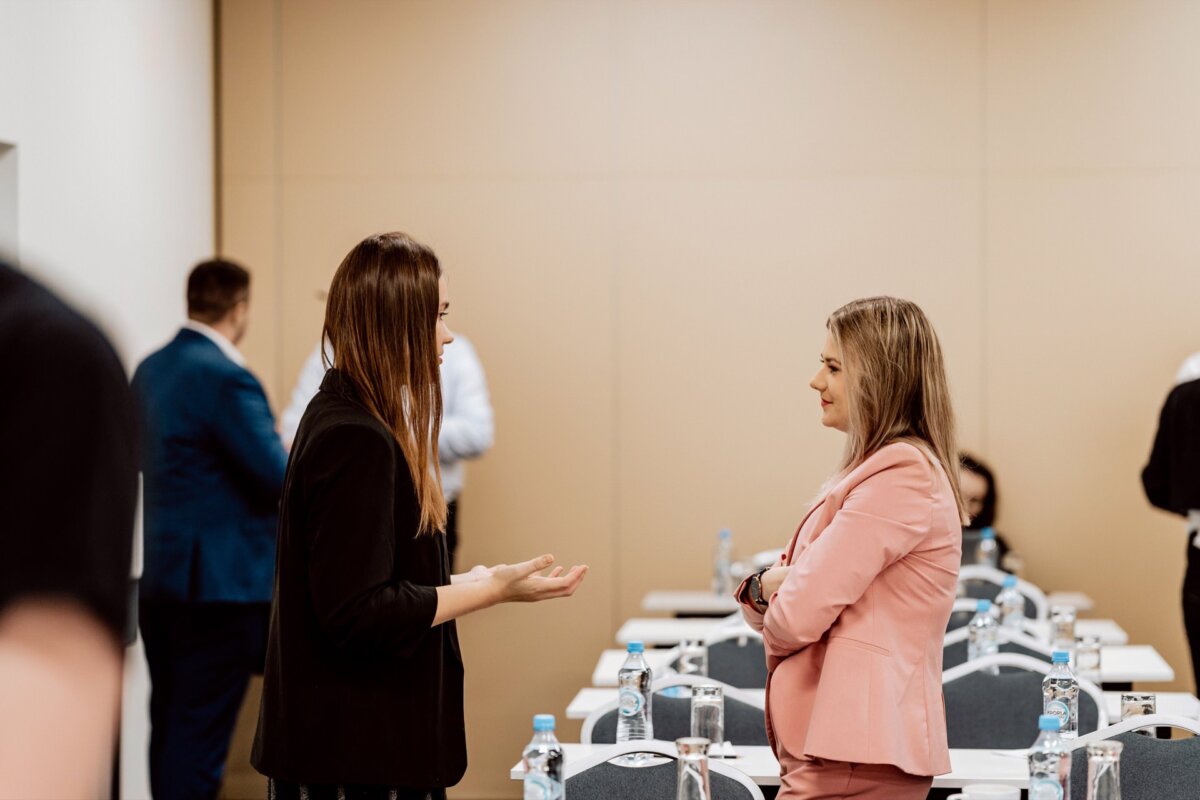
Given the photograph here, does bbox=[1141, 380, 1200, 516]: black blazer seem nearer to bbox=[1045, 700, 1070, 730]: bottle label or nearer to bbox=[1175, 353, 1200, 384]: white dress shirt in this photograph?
bbox=[1175, 353, 1200, 384]: white dress shirt

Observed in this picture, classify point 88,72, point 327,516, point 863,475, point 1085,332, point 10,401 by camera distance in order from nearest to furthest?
point 10,401, point 327,516, point 863,475, point 88,72, point 1085,332

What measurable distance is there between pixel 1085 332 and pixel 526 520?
260 centimetres

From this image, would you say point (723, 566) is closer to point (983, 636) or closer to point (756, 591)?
point (983, 636)

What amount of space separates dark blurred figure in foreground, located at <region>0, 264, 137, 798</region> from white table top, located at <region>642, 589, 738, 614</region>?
489cm

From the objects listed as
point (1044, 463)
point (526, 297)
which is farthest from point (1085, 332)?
point (526, 297)

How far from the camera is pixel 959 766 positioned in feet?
9.98

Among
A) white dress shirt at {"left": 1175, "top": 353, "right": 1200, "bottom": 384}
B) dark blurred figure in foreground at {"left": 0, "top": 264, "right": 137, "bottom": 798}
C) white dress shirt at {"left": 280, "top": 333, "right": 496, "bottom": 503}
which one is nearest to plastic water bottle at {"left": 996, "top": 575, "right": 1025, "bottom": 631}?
white dress shirt at {"left": 1175, "top": 353, "right": 1200, "bottom": 384}

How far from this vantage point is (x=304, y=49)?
6.41 m

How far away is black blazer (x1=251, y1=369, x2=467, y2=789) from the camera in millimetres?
2096

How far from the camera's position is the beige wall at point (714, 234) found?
6.10m

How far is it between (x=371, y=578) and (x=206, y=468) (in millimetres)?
2421

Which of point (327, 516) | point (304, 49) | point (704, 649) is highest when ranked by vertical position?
point (304, 49)

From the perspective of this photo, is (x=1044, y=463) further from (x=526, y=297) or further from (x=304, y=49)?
(x=304, y=49)

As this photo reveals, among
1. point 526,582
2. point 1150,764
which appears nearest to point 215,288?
point 526,582
